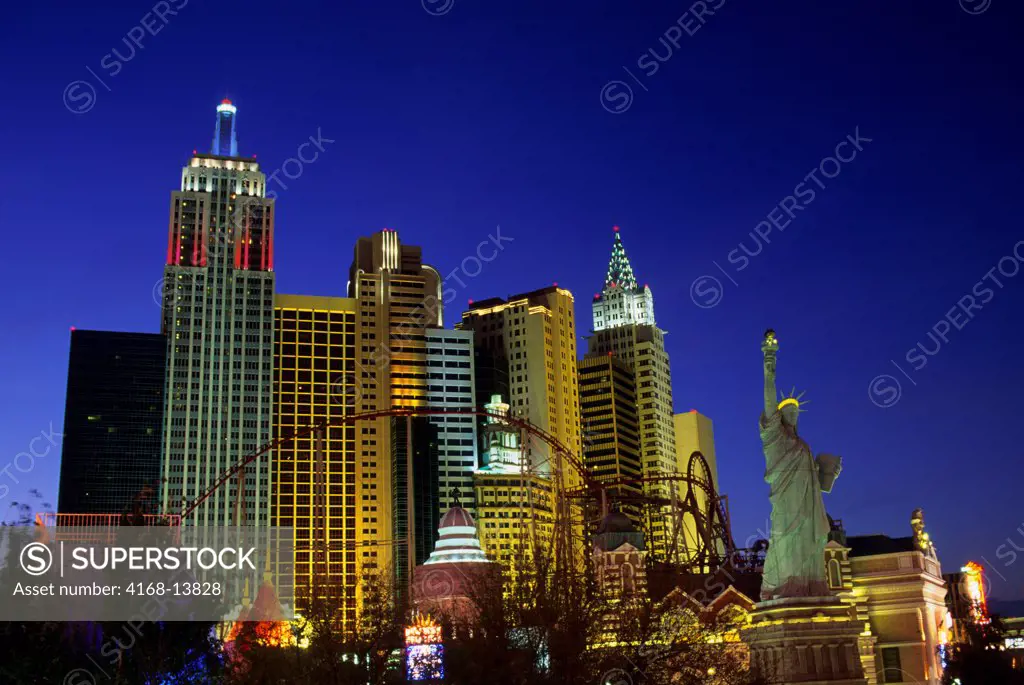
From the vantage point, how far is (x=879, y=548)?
6431 cm

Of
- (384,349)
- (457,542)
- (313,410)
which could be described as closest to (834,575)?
(457,542)

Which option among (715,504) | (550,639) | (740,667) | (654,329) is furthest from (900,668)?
(654,329)

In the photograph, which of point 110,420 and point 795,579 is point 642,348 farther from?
point 795,579

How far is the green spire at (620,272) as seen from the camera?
176225mm

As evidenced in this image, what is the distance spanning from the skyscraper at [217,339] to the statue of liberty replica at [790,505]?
81055 millimetres

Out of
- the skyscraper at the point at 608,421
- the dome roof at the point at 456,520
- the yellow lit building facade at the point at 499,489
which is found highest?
the skyscraper at the point at 608,421

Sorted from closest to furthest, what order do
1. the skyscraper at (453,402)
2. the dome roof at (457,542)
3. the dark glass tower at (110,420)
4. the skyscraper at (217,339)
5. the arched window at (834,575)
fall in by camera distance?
the arched window at (834,575) → the dome roof at (457,542) → the dark glass tower at (110,420) → the skyscraper at (217,339) → the skyscraper at (453,402)

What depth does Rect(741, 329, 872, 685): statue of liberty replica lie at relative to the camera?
4234cm

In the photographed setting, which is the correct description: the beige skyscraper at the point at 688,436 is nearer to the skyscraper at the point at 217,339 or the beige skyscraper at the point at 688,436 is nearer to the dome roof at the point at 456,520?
the skyscraper at the point at 217,339

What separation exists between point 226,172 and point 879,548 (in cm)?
9783

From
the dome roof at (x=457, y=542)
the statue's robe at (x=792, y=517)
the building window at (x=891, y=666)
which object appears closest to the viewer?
the statue's robe at (x=792, y=517)

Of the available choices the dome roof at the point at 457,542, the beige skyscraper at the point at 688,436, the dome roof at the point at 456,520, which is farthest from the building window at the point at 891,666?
the beige skyscraper at the point at 688,436

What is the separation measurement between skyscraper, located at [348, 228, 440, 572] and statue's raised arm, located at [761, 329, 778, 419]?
3527 inches

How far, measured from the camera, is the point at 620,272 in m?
177
